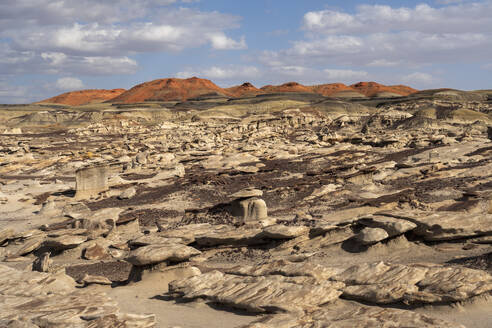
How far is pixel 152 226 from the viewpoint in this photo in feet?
61.0

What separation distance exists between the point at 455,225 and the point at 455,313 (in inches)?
177

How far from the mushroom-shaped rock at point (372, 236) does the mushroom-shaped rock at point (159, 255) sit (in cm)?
476

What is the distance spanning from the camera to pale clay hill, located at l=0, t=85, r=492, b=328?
27.1ft

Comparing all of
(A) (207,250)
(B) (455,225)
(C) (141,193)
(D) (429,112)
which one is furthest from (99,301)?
(D) (429,112)

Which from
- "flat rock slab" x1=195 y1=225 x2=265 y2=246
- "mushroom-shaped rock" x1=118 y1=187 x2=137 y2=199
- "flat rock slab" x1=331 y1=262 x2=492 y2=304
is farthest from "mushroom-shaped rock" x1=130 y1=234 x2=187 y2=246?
"mushroom-shaped rock" x1=118 y1=187 x2=137 y2=199

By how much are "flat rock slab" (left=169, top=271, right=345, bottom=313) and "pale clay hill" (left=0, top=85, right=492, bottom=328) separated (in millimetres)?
34

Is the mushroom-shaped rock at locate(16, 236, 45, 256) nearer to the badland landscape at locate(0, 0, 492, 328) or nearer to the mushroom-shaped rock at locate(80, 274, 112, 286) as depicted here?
the badland landscape at locate(0, 0, 492, 328)

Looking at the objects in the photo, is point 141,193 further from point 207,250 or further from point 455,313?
point 455,313

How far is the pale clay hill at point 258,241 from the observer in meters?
8.27

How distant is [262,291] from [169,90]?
575ft

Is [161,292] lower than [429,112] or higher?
lower

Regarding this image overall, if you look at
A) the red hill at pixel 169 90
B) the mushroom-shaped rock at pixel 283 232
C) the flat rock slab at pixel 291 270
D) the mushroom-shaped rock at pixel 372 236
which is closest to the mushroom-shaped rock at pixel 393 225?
the mushroom-shaped rock at pixel 372 236

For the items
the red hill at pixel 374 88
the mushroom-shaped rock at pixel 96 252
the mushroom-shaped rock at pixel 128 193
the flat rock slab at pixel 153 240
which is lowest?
the mushroom-shaped rock at pixel 96 252

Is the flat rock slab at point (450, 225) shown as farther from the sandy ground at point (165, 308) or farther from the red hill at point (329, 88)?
the red hill at point (329, 88)
